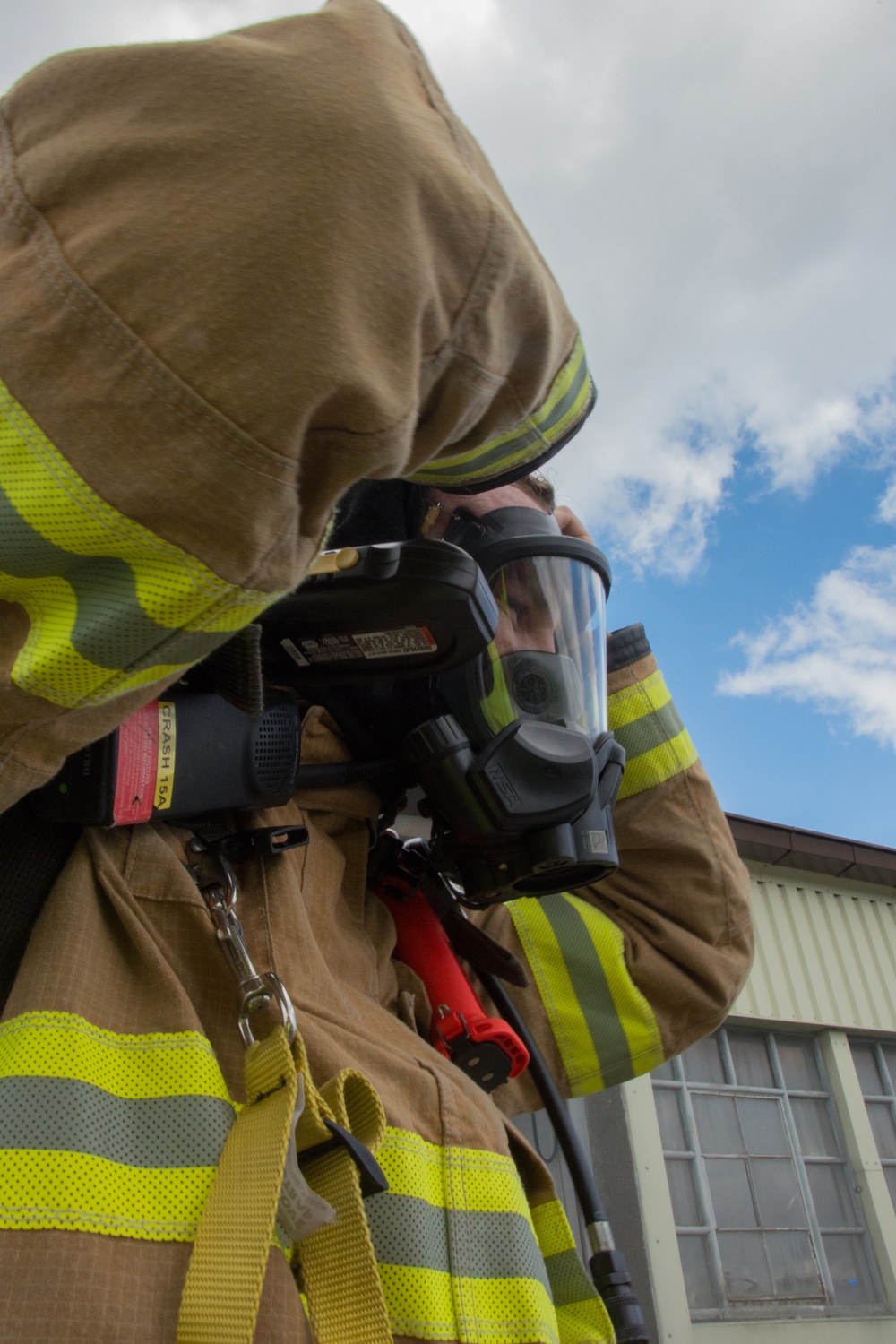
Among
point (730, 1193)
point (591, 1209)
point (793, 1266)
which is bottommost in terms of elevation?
point (591, 1209)

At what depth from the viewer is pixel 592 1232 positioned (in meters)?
1.81

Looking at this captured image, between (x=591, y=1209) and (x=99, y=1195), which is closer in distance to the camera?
(x=99, y=1195)

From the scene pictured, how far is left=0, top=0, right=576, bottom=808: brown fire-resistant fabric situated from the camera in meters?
0.72

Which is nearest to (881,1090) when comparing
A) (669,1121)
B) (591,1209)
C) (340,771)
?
(669,1121)

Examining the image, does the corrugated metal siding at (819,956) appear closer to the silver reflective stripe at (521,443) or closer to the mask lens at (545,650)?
the mask lens at (545,650)

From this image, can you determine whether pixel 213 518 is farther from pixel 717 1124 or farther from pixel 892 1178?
pixel 892 1178

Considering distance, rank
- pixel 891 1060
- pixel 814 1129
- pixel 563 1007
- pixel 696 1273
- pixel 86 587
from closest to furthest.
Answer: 1. pixel 86 587
2. pixel 563 1007
3. pixel 696 1273
4. pixel 814 1129
5. pixel 891 1060

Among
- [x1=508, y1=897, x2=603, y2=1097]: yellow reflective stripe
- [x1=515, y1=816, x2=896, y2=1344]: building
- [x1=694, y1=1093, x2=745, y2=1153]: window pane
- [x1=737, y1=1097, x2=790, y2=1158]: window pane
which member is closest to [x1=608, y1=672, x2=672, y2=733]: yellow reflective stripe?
[x1=508, y1=897, x2=603, y2=1097]: yellow reflective stripe

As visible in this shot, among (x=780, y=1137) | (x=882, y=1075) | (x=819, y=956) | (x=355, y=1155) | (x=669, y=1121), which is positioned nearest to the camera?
(x=355, y=1155)

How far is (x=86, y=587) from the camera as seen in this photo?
0.81 metres

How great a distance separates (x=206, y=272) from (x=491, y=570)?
3.69ft

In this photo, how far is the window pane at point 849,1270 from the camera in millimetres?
5715

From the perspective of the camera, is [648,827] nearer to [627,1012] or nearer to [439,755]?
[627,1012]

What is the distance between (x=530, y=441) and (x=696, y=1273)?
5322 millimetres
